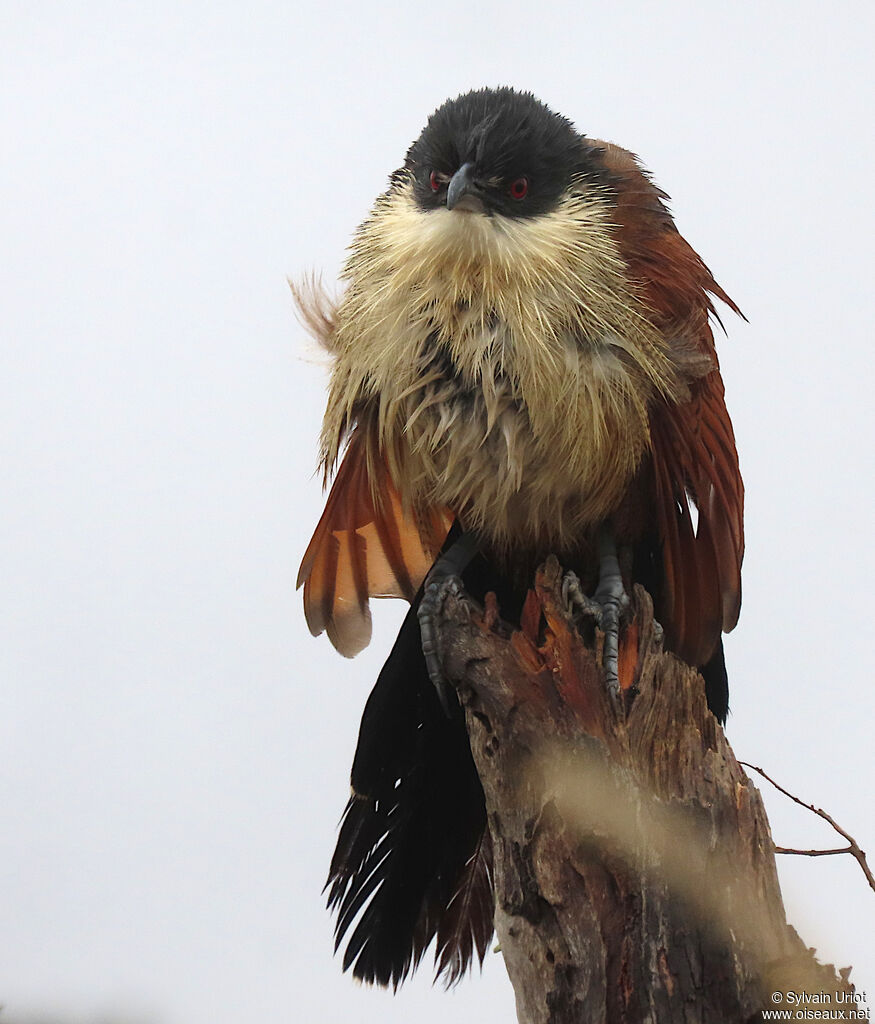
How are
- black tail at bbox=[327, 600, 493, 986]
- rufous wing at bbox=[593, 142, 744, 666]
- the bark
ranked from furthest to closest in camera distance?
black tail at bbox=[327, 600, 493, 986]
rufous wing at bbox=[593, 142, 744, 666]
the bark

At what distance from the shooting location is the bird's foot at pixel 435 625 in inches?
68.3

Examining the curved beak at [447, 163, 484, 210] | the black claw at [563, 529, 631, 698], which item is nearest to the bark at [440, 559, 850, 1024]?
the black claw at [563, 529, 631, 698]

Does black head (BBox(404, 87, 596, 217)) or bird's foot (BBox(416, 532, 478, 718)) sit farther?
bird's foot (BBox(416, 532, 478, 718))

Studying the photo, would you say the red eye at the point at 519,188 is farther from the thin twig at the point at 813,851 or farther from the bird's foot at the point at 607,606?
the thin twig at the point at 813,851

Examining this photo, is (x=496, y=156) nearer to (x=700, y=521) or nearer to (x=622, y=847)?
(x=700, y=521)

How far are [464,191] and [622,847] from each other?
91cm

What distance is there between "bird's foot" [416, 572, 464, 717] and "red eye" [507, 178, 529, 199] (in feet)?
1.97

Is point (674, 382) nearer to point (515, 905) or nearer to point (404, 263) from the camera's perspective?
point (404, 263)

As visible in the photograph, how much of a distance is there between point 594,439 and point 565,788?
0.52 meters

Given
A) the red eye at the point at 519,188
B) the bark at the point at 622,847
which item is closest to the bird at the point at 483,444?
the red eye at the point at 519,188

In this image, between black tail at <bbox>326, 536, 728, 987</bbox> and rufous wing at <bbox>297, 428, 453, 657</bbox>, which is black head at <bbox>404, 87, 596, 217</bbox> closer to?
rufous wing at <bbox>297, 428, 453, 657</bbox>

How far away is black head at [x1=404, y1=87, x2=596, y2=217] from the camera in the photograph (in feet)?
5.21

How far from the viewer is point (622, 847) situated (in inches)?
55.6

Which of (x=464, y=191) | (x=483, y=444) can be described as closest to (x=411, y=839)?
(x=483, y=444)
